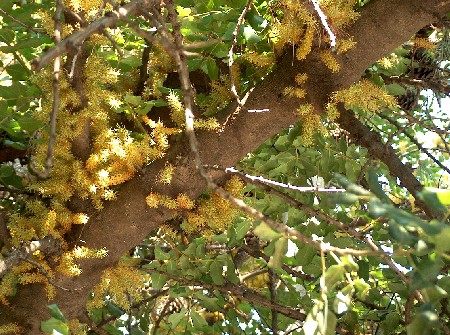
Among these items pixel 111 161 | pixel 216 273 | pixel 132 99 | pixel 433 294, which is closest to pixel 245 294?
pixel 216 273

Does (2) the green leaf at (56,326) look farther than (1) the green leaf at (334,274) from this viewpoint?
Yes

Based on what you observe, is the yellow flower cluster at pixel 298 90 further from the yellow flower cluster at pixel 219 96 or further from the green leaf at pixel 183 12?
the green leaf at pixel 183 12

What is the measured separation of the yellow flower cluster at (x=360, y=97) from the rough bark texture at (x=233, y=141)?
1.1 inches

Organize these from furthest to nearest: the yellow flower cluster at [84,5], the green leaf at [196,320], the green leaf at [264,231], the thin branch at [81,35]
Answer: the green leaf at [196,320] < the yellow flower cluster at [84,5] < the green leaf at [264,231] < the thin branch at [81,35]

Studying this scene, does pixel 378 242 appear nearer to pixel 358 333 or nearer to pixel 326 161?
pixel 358 333

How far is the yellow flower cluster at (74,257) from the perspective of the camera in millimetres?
1488

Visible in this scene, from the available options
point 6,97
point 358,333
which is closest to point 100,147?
point 6,97

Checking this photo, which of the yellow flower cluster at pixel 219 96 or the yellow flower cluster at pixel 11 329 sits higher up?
the yellow flower cluster at pixel 219 96

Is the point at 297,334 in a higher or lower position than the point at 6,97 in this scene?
lower

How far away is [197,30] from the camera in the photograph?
1.56 m

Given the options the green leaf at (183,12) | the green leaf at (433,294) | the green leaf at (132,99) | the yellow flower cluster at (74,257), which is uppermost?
the green leaf at (183,12)

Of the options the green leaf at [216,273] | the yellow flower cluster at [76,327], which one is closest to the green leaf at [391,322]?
the green leaf at [216,273]

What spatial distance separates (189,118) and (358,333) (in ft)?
3.70

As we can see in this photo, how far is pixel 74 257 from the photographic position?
1.52m
